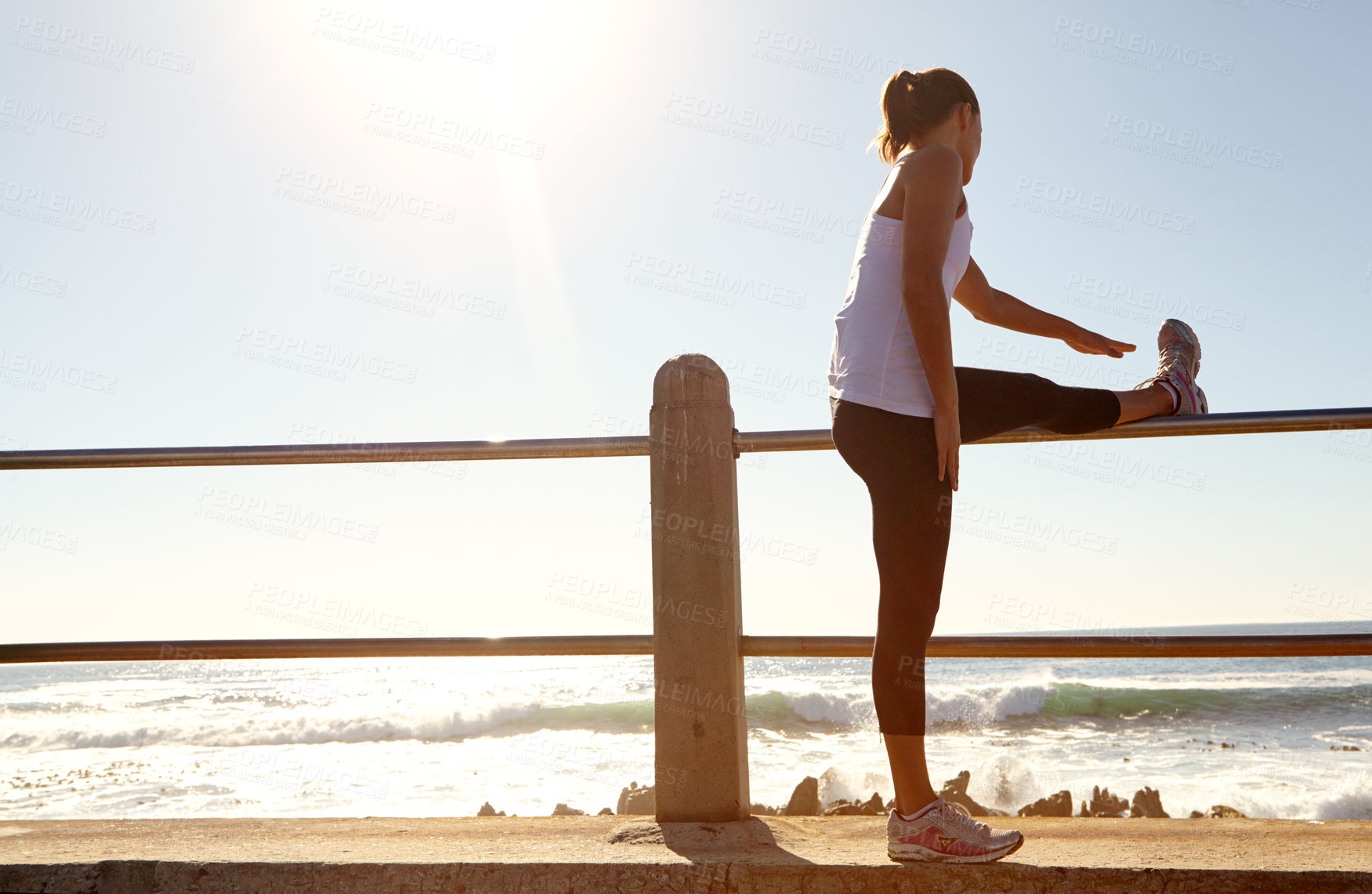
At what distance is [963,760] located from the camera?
41.0 feet

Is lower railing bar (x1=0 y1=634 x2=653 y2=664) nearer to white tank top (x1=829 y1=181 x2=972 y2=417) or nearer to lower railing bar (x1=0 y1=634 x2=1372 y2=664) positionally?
lower railing bar (x1=0 y1=634 x2=1372 y2=664)

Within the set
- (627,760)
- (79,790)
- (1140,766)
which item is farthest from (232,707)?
(1140,766)

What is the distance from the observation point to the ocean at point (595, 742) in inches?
409

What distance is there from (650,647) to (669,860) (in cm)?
56

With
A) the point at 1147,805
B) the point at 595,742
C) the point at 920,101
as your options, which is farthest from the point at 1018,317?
the point at 595,742

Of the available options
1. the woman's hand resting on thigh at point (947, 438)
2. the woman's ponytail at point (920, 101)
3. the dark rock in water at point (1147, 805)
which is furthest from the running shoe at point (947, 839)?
the dark rock in water at point (1147, 805)

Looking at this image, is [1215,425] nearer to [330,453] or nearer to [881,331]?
[881,331]

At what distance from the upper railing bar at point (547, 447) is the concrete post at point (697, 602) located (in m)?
0.09

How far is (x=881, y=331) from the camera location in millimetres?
1862

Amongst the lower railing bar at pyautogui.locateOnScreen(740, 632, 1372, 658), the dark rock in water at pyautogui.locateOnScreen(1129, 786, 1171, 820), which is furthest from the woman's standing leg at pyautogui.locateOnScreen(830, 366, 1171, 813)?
the dark rock in water at pyautogui.locateOnScreen(1129, 786, 1171, 820)

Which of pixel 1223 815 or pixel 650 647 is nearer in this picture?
pixel 650 647

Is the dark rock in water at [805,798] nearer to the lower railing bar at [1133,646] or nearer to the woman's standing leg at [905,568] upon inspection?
the lower railing bar at [1133,646]

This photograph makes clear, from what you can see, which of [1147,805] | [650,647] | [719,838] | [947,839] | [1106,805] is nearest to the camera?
[947,839]

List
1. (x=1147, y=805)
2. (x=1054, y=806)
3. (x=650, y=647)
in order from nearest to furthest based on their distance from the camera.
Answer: (x=650, y=647)
(x=1054, y=806)
(x=1147, y=805)
